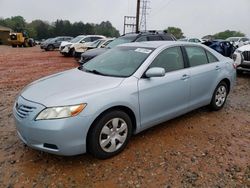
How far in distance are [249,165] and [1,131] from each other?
149 inches

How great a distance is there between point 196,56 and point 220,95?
1.09m

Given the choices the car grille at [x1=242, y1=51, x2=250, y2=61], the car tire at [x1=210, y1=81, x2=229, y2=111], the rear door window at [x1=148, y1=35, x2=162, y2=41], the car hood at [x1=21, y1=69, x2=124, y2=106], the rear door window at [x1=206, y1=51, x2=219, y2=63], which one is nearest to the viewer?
the car hood at [x1=21, y1=69, x2=124, y2=106]

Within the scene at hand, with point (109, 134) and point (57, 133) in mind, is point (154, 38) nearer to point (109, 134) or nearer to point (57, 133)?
point (109, 134)

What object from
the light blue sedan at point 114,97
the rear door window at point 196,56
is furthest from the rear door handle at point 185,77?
the rear door window at point 196,56

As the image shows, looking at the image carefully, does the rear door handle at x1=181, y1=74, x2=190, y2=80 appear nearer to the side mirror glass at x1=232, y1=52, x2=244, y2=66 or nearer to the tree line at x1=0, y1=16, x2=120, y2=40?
A: the side mirror glass at x1=232, y1=52, x2=244, y2=66

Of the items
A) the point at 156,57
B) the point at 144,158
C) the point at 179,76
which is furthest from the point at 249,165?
the point at 156,57

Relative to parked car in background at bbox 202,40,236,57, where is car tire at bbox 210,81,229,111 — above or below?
below

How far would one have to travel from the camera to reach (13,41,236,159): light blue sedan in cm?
292

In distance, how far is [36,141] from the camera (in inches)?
117

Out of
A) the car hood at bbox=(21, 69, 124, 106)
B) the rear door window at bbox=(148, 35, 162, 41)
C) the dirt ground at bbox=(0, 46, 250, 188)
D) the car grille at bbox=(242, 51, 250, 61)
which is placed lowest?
the dirt ground at bbox=(0, 46, 250, 188)

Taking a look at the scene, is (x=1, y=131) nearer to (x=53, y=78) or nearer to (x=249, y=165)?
(x=53, y=78)

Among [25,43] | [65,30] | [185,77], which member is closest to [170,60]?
[185,77]

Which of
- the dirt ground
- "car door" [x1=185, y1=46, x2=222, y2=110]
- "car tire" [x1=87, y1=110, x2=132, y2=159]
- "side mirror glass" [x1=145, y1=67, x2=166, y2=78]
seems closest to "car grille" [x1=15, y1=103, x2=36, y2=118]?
the dirt ground

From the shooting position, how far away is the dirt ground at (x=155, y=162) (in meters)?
2.91
